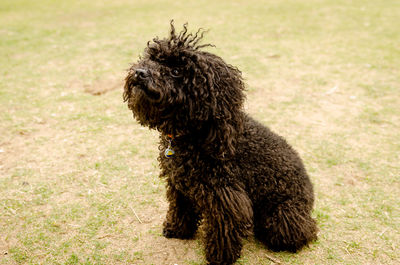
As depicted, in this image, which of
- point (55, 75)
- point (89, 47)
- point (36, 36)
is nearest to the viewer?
point (55, 75)

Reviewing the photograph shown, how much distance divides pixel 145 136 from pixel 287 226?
245 cm

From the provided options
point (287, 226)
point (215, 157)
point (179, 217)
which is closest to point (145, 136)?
point (179, 217)

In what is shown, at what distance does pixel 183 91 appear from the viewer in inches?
97.7

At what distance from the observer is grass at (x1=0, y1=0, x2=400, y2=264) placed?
3258mm

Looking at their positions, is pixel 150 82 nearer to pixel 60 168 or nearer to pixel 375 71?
pixel 60 168

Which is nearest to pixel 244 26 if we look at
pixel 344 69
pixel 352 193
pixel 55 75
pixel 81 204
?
pixel 344 69

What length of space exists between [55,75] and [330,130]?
4.91 meters

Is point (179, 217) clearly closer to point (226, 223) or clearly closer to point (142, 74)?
point (226, 223)

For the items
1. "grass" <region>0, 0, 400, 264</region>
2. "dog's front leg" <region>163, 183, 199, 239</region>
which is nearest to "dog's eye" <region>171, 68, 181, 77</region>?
"dog's front leg" <region>163, 183, 199, 239</region>

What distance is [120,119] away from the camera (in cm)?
525

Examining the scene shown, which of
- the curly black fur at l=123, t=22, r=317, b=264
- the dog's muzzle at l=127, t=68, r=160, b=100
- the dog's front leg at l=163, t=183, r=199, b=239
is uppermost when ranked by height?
the dog's muzzle at l=127, t=68, r=160, b=100

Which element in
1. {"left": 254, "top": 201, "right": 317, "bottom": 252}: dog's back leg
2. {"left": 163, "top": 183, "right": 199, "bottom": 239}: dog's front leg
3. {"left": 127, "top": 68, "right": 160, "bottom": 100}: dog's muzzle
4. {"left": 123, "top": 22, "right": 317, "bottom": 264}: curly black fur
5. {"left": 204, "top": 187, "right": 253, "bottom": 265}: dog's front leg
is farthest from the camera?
{"left": 163, "top": 183, "right": 199, "bottom": 239}: dog's front leg

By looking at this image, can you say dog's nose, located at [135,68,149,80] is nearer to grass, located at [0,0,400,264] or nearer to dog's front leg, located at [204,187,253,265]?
dog's front leg, located at [204,187,253,265]

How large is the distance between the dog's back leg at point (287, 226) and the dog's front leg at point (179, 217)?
599mm
